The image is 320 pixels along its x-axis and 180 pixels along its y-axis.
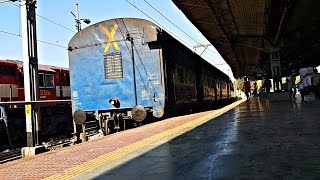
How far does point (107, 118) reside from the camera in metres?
11.3

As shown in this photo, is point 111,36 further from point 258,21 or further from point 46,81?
point 258,21

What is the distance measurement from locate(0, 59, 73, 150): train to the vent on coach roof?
2.67m

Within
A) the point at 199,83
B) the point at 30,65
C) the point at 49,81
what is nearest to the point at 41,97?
the point at 49,81

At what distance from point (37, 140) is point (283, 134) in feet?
22.1

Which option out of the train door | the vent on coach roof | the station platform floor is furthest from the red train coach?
the station platform floor

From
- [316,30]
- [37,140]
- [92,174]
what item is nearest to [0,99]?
[37,140]

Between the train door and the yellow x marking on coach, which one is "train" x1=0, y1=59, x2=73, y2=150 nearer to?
the yellow x marking on coach

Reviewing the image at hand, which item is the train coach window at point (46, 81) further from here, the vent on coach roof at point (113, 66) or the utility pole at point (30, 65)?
the utility pole at point (30, 65)

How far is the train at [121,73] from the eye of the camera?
11.0m

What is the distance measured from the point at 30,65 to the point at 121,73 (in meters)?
2.89

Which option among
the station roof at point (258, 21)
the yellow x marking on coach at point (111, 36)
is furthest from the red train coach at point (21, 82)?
the station roof at point (258, 21)

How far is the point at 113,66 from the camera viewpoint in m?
11.5

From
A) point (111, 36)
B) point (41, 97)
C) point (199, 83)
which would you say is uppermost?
point (111, 36)

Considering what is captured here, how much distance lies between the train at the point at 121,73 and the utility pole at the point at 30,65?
1.87 meters
